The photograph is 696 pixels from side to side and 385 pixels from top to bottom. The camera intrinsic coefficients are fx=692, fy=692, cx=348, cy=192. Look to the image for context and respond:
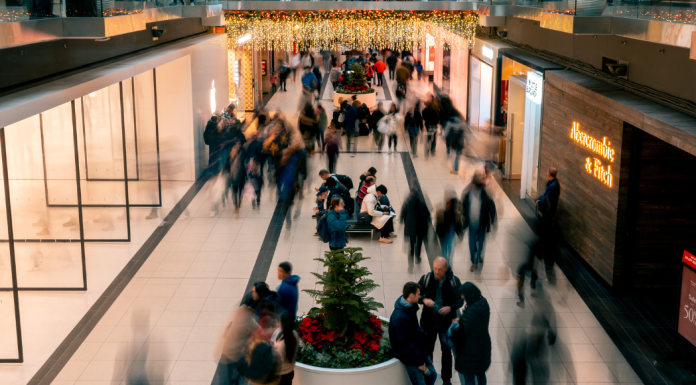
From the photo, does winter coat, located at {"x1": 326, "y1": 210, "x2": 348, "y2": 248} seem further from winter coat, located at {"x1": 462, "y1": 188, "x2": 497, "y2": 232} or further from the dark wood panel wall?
the dark wood panel wall

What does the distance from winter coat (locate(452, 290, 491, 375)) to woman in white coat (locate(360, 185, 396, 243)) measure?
5746 millimetres

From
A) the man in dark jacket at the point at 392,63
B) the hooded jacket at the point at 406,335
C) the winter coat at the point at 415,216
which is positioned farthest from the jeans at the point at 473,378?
the man in dark jacket at the point at 392,63

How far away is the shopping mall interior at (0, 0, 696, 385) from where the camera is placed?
23.6 ft

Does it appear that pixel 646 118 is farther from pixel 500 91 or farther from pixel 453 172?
pixel 500 91

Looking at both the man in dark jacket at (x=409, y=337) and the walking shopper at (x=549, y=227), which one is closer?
the man in dark jacket at (x=409, y=337)

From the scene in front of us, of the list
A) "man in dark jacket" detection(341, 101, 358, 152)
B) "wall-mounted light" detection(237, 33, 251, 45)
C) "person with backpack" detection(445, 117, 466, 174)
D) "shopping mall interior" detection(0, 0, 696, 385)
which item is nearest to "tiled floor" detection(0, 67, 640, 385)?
"shopping mall interior" detection(0, 0, 696, 385)

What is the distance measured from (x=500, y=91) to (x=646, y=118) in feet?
35.9

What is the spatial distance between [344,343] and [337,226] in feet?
11.6

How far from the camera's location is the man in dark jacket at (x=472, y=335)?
641cm

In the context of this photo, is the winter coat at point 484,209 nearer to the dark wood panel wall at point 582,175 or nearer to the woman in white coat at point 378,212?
the dark wood panel wall at point 582,175

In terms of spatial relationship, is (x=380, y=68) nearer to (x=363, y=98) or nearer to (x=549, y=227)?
(x=363, y=98)

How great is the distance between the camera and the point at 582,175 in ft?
37.2

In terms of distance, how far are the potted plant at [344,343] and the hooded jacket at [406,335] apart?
0.73 feet

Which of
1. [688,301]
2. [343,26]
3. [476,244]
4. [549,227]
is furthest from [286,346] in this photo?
[343,26]
